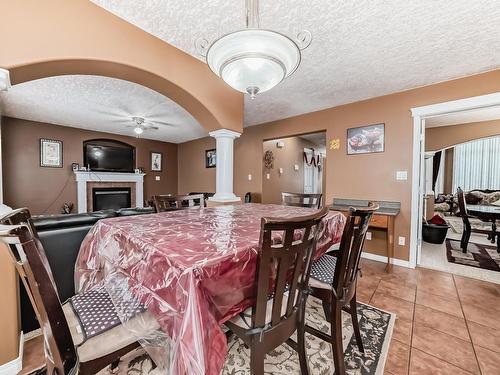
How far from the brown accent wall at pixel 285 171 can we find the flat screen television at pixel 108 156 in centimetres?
371

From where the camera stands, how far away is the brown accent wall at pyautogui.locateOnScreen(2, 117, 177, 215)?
13.8 feet

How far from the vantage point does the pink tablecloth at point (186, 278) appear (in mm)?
712

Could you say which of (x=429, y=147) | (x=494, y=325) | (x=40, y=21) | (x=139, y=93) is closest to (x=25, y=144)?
(x=139, y=93)

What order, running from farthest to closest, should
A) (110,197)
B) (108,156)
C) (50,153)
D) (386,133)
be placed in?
(110,197) → (108,156) → (50,153) → (386,133)

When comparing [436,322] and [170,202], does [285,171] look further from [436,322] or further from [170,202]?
[436,322]

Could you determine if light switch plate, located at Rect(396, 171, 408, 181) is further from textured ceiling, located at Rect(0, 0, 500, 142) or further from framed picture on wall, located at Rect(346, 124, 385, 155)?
textured ceiling, located at Rect(0, 0, 500, 142)

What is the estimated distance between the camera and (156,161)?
21.0 feet

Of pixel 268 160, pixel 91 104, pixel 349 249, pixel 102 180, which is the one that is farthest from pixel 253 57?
pixel 102 180

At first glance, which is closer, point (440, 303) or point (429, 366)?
point (429, 366)

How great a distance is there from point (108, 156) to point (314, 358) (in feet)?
19.5

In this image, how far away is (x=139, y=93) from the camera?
3094 mm

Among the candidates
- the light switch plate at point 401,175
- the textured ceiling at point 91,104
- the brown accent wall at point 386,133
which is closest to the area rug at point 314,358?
the brown accent wall at point 386,133

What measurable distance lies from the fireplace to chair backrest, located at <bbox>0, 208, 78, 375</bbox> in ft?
17.3

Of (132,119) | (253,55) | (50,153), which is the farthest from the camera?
(50,153)
